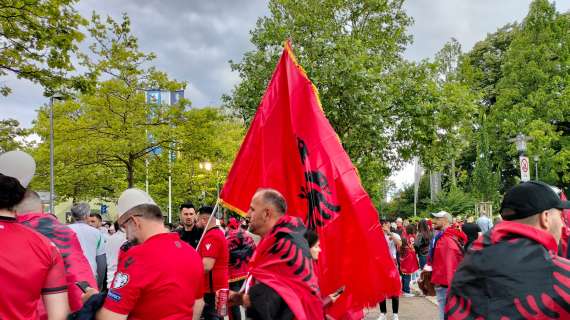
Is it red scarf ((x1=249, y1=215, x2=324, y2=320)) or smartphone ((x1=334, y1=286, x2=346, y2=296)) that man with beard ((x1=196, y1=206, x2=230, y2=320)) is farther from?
red scarf ((x1=249, y1=215, x2=324, y2=320))

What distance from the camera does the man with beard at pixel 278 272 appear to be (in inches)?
139

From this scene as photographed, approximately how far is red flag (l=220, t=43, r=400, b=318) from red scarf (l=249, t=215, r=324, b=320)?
112 cm

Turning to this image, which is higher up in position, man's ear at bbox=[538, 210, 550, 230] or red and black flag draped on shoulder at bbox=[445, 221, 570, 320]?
man's ear at bbox=[538, 210, 550, 230]

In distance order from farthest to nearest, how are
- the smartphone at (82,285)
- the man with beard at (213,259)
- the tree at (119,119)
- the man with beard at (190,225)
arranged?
the tree at (119,119)
the man with beard at (190,225)
the man with beard at (213,259)
the smartphone at (82,285)

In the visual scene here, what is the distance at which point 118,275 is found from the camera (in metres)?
3.14

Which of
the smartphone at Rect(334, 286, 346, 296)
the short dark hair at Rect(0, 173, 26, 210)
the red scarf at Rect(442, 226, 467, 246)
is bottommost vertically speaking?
the smartphone at Rect(334, 286, 346, 296)

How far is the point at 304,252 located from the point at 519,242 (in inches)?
62.7

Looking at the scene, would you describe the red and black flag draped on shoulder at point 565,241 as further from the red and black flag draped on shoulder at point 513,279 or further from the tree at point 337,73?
the tree at point 337,73

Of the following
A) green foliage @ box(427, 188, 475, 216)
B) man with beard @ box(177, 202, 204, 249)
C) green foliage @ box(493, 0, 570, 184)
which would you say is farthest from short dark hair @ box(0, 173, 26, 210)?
green foliage @ box(427, 188, 475, 216)

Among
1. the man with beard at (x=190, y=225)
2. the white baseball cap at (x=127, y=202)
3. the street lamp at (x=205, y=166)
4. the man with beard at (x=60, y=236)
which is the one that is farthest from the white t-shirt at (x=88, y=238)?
the street lamp at (x=205, y=166)

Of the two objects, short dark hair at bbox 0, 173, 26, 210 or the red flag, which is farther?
the red flag

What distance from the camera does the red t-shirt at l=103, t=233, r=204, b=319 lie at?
3.08 metres

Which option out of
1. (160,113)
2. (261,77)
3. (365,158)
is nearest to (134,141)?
(160,113)

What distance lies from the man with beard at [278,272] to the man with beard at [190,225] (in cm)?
476
